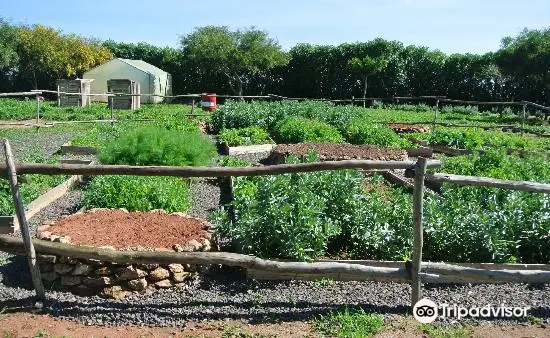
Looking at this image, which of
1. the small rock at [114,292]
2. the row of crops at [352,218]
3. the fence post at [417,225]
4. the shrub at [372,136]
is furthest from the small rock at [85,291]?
the shrub at [372,136]

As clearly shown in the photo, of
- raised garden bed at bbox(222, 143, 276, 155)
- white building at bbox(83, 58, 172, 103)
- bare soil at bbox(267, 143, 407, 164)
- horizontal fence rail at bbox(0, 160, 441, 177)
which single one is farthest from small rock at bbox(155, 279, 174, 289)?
white building at bbox(83, 58, 172, 103)

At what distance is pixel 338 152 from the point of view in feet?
39.4

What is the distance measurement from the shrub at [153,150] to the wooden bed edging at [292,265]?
14.0ft

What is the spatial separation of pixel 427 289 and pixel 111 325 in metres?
3.07

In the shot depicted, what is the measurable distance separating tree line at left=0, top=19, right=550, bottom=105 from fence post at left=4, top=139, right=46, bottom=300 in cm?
2933

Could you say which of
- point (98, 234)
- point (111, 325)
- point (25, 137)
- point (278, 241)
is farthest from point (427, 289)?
point (25, 137)

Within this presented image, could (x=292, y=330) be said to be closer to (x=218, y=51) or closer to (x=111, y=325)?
(x=111, y=325)

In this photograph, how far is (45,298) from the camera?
520 centimetres

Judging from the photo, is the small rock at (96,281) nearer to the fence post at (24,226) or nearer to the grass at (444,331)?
the fence post at (24,226)

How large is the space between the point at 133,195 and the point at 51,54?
2894 cm

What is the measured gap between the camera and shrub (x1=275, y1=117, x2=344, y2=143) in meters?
14.4

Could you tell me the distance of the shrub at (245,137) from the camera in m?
14.9

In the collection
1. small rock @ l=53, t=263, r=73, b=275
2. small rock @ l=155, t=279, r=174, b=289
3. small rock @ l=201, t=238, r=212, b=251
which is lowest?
small rock @ l=155, t=279, r=174, b=289

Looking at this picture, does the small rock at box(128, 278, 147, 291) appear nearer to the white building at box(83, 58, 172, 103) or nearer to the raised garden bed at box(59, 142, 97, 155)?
the raised garden bed at box(59, 142, 97, 155)
